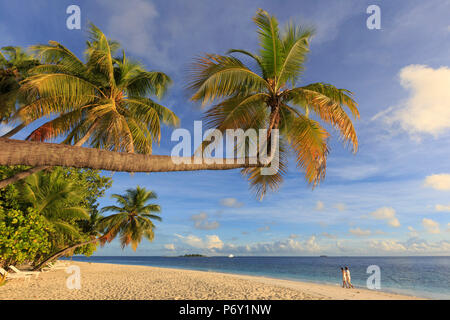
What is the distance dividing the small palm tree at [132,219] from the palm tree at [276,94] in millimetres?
19176

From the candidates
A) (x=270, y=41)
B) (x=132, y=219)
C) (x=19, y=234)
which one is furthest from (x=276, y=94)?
(x=132, y=219)

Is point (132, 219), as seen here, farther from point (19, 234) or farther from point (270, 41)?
point (270, 41)

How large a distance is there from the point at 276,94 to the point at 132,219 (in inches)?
828

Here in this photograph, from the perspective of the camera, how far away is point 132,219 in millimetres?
23250

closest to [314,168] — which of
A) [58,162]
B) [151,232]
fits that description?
[58,162]

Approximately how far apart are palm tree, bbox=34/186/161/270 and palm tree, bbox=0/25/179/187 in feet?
45.9

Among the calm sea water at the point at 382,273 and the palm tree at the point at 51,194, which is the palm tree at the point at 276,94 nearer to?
the palm tree at the point at 51,194

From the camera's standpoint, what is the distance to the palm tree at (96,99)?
6844 millimetres

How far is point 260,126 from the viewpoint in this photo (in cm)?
735

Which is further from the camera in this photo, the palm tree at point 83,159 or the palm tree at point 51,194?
the palm tree at point 51,194

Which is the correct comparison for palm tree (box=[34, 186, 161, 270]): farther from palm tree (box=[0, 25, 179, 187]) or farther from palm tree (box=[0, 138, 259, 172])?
palm tree (box=[0, 138, 259, 172])

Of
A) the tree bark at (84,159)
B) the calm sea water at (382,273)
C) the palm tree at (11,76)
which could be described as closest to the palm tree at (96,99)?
the palm tree at (11,76)
